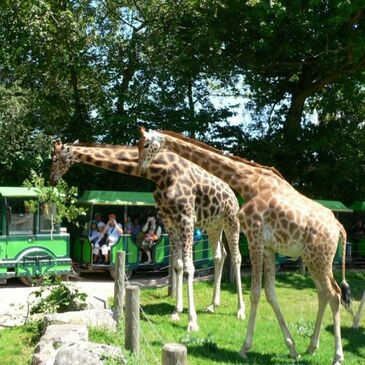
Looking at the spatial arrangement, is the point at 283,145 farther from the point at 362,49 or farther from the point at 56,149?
the point at 56,149

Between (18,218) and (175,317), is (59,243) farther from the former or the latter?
(175,317)

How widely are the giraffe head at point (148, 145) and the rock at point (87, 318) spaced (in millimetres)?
2224

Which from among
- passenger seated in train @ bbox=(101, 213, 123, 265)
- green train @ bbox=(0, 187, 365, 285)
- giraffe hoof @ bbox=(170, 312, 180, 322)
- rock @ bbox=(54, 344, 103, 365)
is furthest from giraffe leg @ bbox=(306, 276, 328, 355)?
passenger seated in train @ bbox=(101, 213, 123, 265)

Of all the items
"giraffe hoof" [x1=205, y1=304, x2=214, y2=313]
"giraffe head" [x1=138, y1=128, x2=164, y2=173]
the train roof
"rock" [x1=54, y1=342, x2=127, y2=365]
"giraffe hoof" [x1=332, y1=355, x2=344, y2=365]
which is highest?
"giraffe head" [x1=138, y1=128, x2=164, y2=173]

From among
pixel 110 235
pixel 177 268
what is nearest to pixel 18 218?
pixel 110 235

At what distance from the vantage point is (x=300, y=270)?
623 inches

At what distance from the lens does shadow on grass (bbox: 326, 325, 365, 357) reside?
8.03 metres

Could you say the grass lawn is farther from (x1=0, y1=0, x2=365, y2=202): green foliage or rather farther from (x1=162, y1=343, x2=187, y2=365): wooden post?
(x1=0, y1=0, x2=365, y2=202): green foliage

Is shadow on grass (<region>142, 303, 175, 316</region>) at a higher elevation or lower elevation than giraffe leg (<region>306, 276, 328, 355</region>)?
lower

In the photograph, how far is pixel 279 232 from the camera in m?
7.38

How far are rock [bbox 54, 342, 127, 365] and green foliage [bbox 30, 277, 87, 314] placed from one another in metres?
2.82

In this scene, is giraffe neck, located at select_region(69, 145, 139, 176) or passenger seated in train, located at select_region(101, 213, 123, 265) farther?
passenger seated in train, located at select_region(101, 213, 123, 265)

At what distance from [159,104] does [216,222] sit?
9844 millimetres

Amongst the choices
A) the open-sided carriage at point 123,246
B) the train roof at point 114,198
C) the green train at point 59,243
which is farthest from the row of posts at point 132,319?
the train roof at point 114,198
